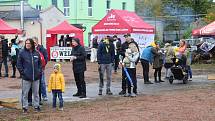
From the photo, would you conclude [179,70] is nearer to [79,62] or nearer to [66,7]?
[79,62]

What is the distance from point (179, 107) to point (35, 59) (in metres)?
3.67

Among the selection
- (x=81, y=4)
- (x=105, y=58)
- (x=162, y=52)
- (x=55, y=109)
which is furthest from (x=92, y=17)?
(x=55, y=109)

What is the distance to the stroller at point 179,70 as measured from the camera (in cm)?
1991

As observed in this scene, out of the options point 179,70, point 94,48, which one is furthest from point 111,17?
point 179,70

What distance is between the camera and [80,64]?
49.3ft

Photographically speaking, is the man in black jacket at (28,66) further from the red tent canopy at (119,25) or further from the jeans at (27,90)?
the red tent canopy at (119,25)

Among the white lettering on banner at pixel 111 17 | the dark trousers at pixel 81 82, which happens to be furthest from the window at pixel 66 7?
the dark trousers at pixel 81 82

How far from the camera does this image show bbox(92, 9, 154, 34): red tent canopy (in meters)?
32.9

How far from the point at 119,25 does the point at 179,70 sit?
13.7 m

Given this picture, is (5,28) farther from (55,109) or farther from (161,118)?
→ (161,118)

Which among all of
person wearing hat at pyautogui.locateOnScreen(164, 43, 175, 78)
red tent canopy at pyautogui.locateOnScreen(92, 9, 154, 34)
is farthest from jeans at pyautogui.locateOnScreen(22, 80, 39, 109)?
red tent canopy at pyautogui.locateOnScreen(92, 9, 154, 34)

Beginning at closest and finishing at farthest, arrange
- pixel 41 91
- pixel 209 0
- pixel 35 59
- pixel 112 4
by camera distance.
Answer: pixel 35 59
pixel 41 91
pixel 112 4
pixel 209 0

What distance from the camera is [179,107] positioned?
12688 mm

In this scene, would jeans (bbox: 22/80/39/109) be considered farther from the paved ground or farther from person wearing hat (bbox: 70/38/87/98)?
person wearing hat (bbox: 70/38/87/98)
